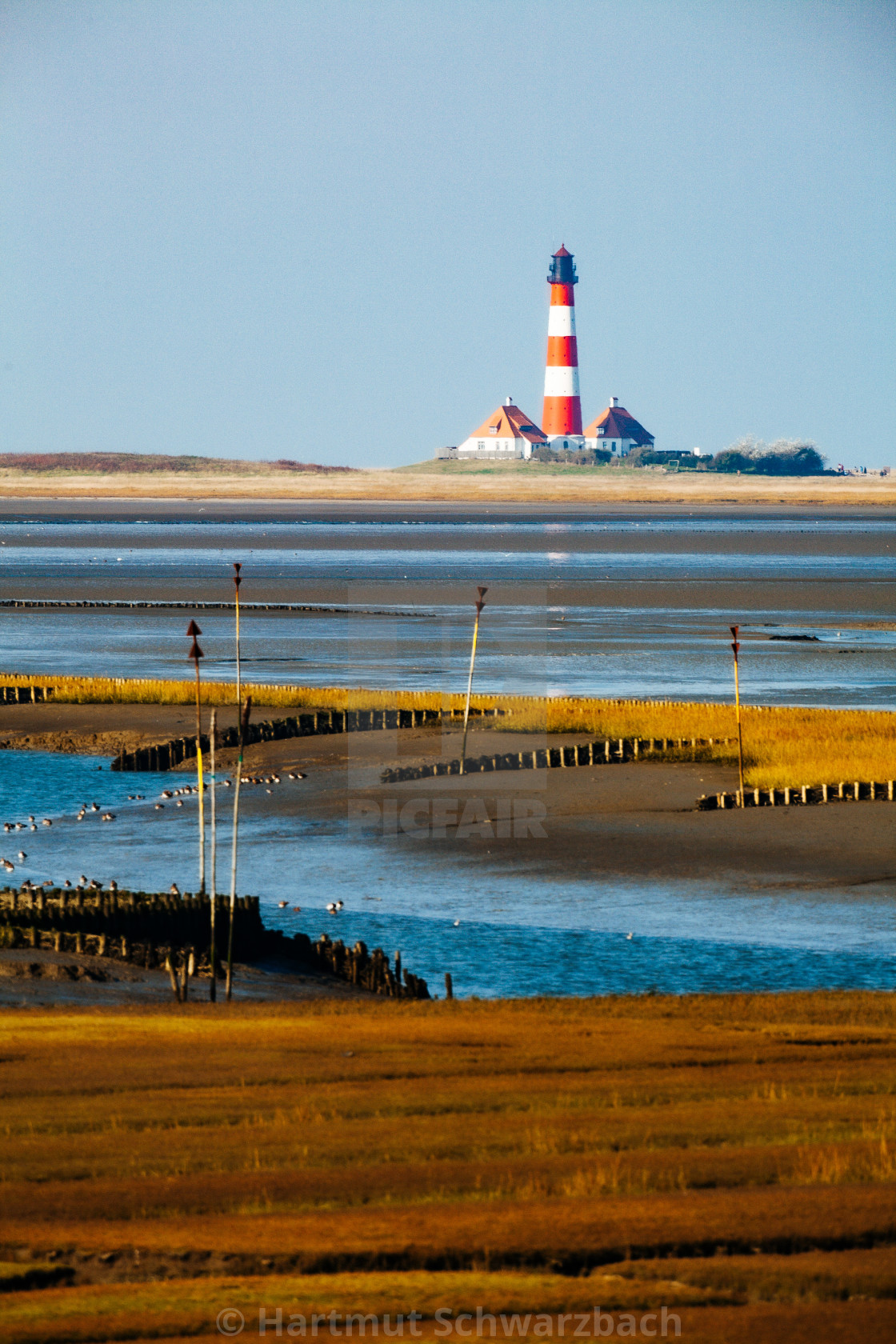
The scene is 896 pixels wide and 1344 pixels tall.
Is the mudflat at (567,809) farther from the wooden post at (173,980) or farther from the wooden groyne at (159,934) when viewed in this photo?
the wooden post at (173,980)

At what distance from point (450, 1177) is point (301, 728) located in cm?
2867

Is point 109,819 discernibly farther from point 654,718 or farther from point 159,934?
point 654,718

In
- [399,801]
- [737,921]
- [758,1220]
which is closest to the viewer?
[758,1220]

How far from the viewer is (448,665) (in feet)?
172

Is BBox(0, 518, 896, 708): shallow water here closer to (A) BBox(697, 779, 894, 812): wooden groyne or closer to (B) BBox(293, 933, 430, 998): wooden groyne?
(A) BBox(697, 779, 894, 812): wooden groyne

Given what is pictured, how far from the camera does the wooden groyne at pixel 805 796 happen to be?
3034 centimetres

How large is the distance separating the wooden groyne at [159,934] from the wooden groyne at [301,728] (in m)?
14.1

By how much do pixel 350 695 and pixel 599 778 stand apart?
36.1ft

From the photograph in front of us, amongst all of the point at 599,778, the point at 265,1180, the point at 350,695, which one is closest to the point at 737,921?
the point at 599,778

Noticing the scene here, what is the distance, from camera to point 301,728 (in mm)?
38781

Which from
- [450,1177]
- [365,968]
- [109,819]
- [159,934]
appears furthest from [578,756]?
[450,1177]

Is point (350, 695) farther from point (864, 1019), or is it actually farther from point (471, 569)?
point (471, 569)

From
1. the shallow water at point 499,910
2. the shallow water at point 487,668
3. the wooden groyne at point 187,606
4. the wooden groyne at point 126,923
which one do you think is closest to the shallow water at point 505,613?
the shallow water at point 487,668

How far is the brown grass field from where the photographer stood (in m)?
8.39
